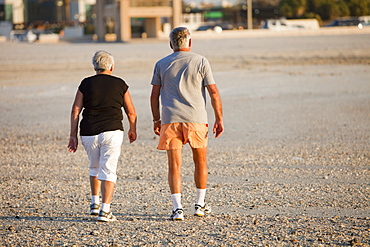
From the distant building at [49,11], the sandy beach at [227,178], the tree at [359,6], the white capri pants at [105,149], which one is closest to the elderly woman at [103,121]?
the white capri pants at [105,149]

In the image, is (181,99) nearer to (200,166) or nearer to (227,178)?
(200,166)

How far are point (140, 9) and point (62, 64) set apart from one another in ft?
140

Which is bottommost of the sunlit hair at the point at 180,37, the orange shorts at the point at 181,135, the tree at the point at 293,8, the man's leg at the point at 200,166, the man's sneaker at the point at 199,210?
the man's sneaker at the point at 199,210

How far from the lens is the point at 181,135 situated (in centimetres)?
564

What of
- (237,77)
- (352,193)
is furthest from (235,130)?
(237,77)

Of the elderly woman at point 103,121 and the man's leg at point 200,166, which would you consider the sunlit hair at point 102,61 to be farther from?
the man's leg at point 200,166

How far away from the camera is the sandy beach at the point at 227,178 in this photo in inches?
203

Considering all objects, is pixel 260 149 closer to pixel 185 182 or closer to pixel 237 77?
pixel 185 182

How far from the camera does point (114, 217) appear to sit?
5637mm

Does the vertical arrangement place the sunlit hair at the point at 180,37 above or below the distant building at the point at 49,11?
below

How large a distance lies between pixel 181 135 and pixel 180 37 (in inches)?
36.5

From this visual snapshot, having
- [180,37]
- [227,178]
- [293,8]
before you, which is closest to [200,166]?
[180,37]

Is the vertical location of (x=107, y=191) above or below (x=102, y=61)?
below

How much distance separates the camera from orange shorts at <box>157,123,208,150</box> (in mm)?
5586
